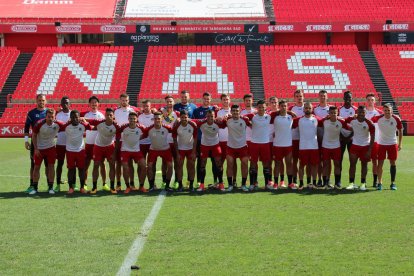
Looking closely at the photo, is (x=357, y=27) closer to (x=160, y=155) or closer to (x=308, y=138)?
(x=308, y=138)

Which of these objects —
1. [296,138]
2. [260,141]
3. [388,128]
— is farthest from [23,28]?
[388,128]

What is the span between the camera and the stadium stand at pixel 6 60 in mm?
36625

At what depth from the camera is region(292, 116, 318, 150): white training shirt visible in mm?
11477

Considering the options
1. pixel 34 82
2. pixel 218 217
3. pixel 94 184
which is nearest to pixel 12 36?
pixel 34 82

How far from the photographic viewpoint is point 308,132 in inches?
452

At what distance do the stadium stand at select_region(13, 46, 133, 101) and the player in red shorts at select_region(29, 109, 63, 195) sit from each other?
937 inches

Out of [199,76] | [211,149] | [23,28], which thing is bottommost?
[211,149]

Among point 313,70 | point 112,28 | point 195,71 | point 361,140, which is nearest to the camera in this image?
point 361,140

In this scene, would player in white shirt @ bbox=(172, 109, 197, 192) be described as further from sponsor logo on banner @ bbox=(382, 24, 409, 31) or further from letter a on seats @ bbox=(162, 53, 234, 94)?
sponsor logo on banner @ bbox=(382, 24, 409, 31)

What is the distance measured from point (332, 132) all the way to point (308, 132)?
471 mm

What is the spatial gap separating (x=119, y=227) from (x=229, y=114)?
15.0 feet

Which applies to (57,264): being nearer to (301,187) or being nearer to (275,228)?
(275,228)

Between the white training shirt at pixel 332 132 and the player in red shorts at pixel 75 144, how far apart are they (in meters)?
4.65

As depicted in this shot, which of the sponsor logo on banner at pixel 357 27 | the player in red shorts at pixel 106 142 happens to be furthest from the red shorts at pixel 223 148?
the sponsor logo on banner at pixel 357 27
